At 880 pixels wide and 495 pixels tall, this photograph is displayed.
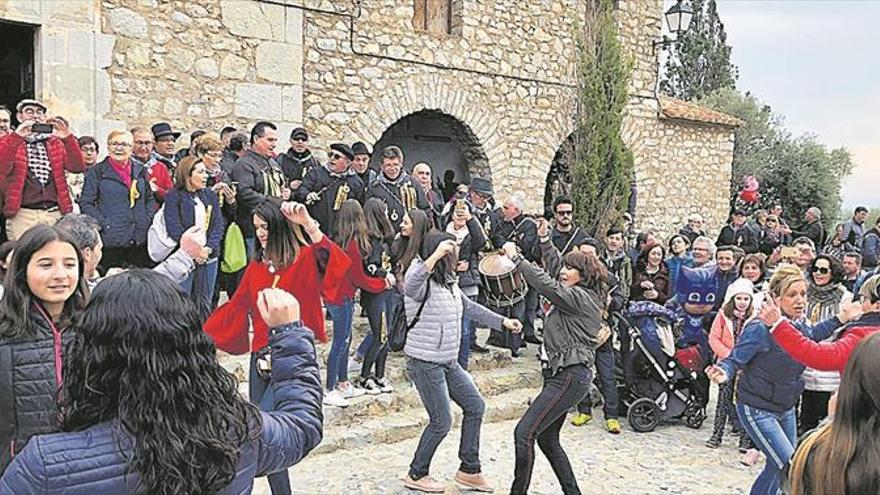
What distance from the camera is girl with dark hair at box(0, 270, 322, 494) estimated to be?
5.12 ft

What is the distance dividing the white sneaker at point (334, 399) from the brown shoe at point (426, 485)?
110 centimetres

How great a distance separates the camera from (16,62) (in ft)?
26.5

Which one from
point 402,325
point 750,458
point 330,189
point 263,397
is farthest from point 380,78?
point 263,397

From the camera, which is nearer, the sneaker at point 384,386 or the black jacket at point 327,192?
the sneaker at point 384,386

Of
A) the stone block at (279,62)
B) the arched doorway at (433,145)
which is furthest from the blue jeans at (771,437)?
the arched doorway at (433,145)

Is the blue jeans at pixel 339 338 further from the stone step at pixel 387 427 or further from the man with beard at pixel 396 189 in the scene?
the man with beard at pixel 396 189

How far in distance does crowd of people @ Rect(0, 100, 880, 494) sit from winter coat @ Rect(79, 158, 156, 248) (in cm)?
2

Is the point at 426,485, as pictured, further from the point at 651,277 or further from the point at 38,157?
the point at 38,157

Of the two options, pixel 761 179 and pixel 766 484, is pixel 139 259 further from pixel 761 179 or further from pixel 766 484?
pixel 761 179

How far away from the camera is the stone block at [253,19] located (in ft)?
27.2

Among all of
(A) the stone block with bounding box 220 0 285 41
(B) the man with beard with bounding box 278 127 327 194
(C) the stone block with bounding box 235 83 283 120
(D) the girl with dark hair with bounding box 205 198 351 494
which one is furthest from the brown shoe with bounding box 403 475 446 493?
(A) the stone block with bounding box 220 0 285 41

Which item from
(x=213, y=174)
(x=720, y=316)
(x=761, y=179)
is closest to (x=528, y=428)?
(x=720, y=316)

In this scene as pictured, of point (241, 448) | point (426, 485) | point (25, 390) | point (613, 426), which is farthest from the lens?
point (613, 426)

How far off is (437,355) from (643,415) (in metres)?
2.73
